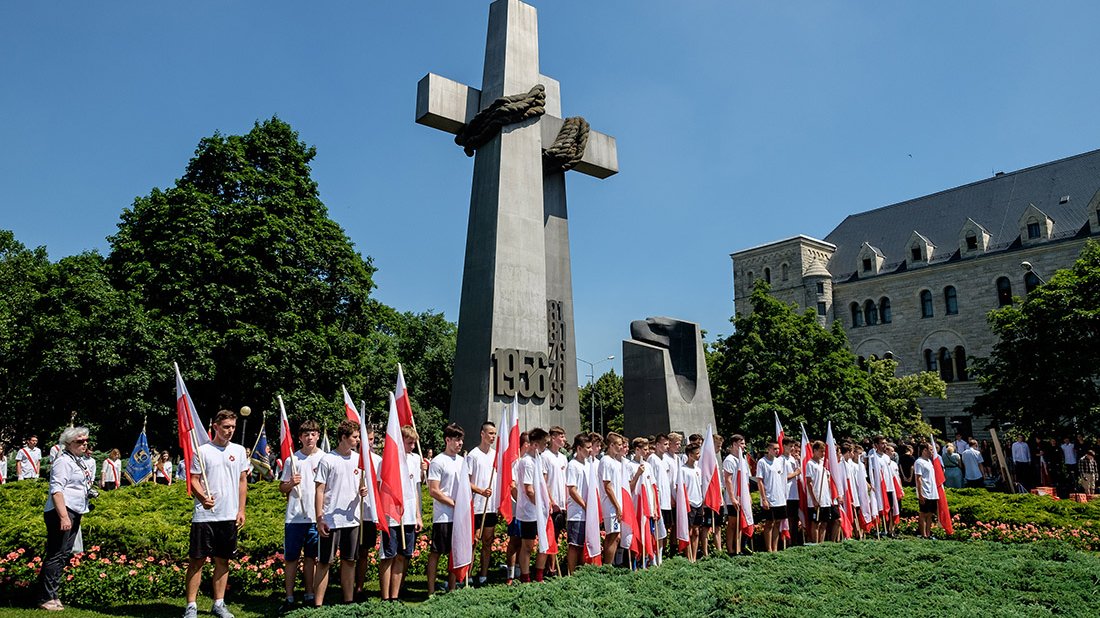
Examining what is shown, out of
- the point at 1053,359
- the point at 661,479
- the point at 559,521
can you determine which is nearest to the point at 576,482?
the point at 559,521

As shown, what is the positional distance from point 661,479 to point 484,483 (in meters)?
2.91

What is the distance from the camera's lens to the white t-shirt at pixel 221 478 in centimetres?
734

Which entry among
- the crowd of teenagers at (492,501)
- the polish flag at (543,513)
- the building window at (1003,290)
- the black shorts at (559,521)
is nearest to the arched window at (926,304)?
the building window at (1003,290)

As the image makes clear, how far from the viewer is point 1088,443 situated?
23969 mm

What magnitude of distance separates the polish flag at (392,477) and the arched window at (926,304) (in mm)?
57202

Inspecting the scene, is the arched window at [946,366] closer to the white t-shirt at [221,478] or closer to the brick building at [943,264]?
the brick building at [943,264]

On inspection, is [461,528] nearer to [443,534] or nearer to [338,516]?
[443,534]

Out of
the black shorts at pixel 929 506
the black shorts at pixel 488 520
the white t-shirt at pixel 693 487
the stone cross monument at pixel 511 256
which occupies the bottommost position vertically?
the black shorts at pixel 488 520

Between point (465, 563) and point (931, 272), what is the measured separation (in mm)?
56937

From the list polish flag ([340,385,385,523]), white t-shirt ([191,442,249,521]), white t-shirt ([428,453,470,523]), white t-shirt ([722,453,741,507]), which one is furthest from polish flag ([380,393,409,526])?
white t-shirt ([722,453,741,507])

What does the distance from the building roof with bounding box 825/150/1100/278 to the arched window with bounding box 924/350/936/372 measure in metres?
6.92

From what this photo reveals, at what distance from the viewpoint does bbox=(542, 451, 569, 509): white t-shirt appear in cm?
998

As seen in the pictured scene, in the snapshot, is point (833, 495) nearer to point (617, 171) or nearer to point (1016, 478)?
point (617, 171)

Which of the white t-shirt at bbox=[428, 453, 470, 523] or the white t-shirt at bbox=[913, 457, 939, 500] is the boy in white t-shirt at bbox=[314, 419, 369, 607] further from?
the white t-shirt at bbox=[913, 457, 939, 500]
